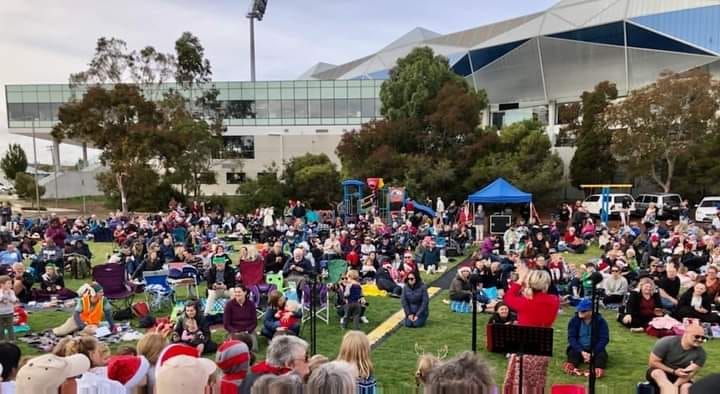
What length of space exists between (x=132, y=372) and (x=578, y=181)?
117ft

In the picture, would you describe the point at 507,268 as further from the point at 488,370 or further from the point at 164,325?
the point at 488,370

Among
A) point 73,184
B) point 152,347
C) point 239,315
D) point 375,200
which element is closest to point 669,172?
→ point 375,200

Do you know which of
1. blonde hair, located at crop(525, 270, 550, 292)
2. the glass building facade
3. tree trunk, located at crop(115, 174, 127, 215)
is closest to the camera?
blonde hair, located at crop(525, 270, 550, 292)

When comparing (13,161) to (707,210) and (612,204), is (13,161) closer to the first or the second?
(612,204)

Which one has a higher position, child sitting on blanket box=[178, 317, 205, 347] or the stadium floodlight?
the stadium floodlight

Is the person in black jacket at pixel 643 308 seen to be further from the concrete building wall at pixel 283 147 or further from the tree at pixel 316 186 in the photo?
the concrete building wall at pixel 283 147

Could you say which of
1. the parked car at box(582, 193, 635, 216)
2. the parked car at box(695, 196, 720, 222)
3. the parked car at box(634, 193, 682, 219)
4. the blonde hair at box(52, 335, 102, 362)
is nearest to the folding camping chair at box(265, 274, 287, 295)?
the blonde hair at box(52, 335, 102, 362)

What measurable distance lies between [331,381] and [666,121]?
31.5 meters

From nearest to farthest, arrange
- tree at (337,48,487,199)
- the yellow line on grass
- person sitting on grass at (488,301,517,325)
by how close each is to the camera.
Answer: person sitting on grass at (488,301,517,325) → the yellow line on grass → tree at (337,48,487,199)

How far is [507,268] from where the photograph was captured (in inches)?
422

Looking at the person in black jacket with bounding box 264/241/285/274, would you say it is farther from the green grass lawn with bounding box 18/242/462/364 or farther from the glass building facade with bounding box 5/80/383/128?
the glass building facade with bounding box 5/80/383/128

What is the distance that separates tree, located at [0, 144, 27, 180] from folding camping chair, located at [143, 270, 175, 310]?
55.7 m

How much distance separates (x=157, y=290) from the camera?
31.9ft

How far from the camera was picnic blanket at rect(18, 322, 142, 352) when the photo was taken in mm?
7738
